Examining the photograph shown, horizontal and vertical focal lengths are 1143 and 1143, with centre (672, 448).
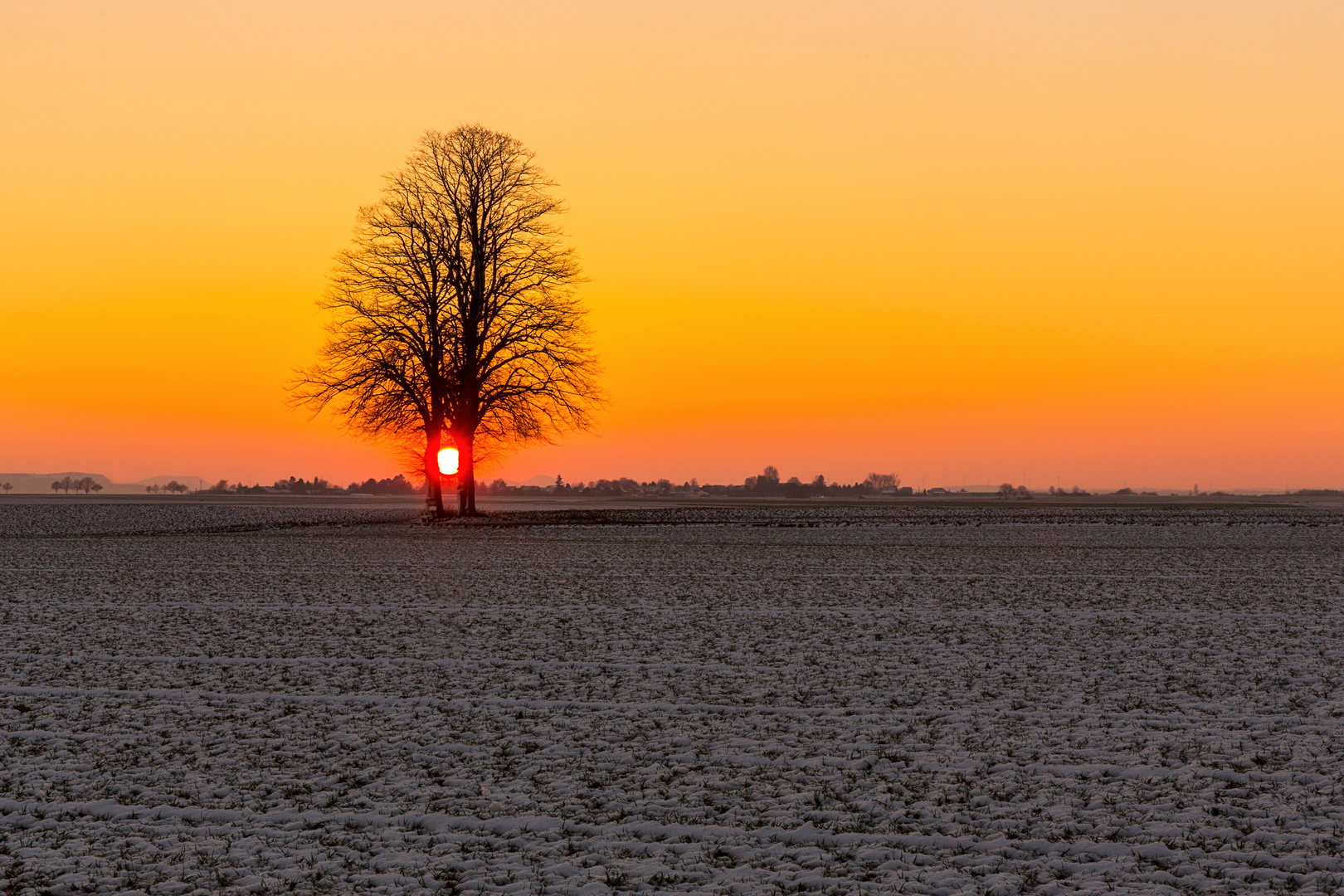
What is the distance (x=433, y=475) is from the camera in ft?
145

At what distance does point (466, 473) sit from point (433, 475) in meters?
2.27

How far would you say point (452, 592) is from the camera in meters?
A: 17.6

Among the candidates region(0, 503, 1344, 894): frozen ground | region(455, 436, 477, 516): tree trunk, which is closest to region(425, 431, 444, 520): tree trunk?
region(455, 436, 477, 516): tree trunk

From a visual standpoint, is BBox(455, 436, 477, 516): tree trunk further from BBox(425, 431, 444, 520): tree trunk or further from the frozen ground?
the frozen ground

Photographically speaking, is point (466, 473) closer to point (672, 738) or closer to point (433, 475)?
point (433, 475)

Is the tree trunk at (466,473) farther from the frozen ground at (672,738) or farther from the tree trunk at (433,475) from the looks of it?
the frozen ground at (672,738)

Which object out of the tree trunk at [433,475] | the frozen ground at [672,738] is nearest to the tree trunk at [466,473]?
the tree trunk at [433,475]

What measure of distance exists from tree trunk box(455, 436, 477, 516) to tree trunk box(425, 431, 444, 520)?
0.83 meters

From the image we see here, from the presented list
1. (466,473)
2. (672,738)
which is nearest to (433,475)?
(466,473)

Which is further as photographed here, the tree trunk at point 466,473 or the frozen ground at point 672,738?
the tree trunk at point 466,473

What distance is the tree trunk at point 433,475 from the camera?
140 feet

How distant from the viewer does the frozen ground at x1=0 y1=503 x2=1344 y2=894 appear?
577cm

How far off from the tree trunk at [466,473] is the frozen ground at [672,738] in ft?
77.0

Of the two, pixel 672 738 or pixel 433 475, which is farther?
pixel 433 475
